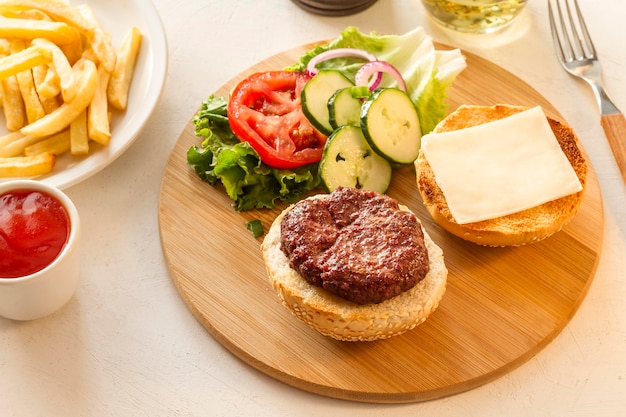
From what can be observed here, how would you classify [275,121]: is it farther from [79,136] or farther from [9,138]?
[9,138]

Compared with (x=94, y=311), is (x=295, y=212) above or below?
above

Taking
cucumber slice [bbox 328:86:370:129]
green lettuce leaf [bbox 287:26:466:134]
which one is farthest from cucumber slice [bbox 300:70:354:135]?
green lettuce leaf [bbox 287:26:466:134]

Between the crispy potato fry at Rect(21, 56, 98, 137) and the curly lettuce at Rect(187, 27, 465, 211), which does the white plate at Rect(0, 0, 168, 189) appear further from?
the curly lettuce at Rect(187, 27, 465, 211)

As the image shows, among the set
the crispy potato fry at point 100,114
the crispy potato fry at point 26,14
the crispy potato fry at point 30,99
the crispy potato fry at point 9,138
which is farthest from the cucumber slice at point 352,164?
the crispy potato fry at point 26,14

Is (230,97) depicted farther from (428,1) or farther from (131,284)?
(428,1)

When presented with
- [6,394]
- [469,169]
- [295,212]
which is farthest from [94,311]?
[469,169]

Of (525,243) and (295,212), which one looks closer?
(295,212)

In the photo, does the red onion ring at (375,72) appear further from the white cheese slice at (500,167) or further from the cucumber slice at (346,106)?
the white cheese slice at (500,167)
